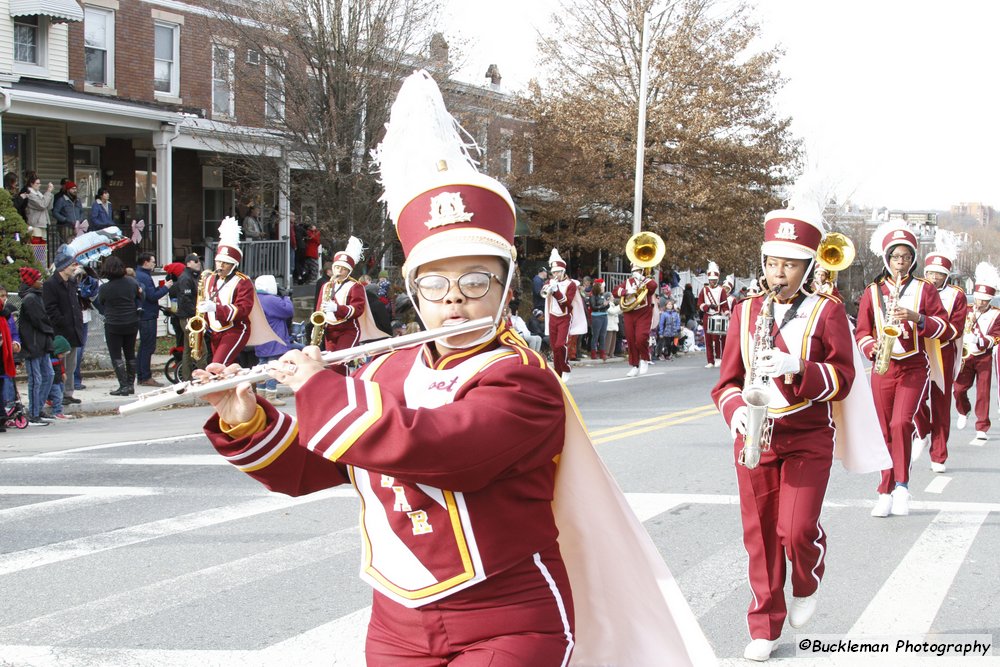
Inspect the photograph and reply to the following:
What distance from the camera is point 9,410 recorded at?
1241 centimetres

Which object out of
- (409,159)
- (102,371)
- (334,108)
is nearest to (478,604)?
(409,159)

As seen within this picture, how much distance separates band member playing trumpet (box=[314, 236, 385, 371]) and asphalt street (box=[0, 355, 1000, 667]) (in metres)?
3.53

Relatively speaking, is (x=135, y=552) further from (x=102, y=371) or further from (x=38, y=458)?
(x=102, y=371)

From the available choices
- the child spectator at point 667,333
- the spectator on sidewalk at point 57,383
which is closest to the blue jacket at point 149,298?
the spectator on sidewalk at point 57,383

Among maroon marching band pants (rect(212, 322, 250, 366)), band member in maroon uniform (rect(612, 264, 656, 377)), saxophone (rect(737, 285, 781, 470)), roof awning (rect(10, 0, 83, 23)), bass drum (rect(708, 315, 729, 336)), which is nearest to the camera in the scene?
saxophone (rect(737, 285, 781, 470))


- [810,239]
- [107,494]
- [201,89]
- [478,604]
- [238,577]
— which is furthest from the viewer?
[201,89]

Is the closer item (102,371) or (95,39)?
(102,371)

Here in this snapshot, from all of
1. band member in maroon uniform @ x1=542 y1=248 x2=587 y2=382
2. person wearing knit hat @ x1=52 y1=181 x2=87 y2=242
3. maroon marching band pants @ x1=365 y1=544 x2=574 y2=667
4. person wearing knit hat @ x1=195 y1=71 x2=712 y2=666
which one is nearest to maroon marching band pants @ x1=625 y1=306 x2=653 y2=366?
band member in maroon uniform @ x1=542 y1=248 x2=587 y2=382

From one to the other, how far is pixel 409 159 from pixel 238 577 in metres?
3.88

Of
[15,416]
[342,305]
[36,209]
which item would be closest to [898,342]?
[342,305]

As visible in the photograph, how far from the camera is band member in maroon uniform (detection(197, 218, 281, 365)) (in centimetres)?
1342

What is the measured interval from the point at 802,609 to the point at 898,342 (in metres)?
3.81

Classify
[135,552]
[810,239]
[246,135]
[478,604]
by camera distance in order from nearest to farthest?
1. [478,604]
2. [810,239]
3. [135,552]
4. [246,135]

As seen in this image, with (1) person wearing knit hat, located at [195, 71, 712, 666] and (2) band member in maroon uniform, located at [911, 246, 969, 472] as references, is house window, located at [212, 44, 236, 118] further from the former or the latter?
(1) person wearing knit hat, located at [195, 71, 712, 666]
